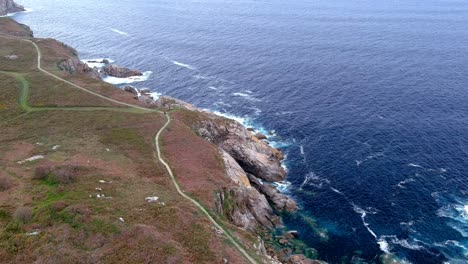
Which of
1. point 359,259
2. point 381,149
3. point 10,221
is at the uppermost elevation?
point 10,221

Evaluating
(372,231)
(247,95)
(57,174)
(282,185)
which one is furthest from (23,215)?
(247,95)

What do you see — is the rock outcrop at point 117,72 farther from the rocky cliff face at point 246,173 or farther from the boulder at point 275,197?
the boulder at point 275,197

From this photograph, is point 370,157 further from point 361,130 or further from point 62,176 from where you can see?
point 62,176

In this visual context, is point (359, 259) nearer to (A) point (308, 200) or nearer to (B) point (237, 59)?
(A) point (308, 200)

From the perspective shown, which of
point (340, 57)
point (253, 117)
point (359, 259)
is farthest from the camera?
point (340, 57)

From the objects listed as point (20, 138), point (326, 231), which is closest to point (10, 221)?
point (20, 138)

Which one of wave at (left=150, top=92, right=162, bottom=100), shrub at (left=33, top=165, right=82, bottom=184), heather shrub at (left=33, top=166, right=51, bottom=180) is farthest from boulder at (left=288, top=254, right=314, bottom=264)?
wave at (left=150, top=92, right=162, bottom=100)

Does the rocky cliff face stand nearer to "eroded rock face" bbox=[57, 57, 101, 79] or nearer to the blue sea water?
the blue sea water

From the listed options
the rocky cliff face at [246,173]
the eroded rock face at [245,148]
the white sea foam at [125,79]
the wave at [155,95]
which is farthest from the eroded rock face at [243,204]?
the white sea foam at [125,79]

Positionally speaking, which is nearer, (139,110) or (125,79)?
(139,110)
